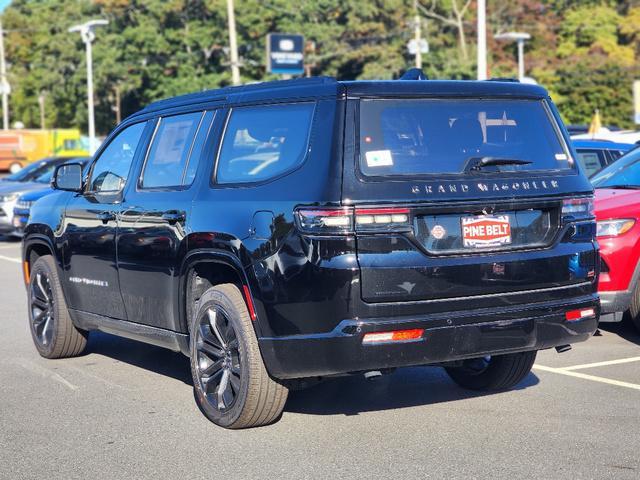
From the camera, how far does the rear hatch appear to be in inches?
213

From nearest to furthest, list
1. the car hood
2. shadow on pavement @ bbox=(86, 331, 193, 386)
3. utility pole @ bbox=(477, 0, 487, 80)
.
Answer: shadow on pavement @ bbox=(86, 331, 193, 386), the car hood, utility pole @ bbox=(477, 0, 487, 80)

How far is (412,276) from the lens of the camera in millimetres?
5422

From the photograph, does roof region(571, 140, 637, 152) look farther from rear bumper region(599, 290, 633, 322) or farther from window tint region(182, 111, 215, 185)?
window tint region(182, 111, 215, 185)

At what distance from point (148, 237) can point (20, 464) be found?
1764 millimetres

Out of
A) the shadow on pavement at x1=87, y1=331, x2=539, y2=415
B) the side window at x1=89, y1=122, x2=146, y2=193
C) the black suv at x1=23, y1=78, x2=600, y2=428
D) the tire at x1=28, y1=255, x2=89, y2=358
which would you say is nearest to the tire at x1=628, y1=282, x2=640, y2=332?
the shadow on pavement at x1=87, y1=331, x2=539, y2=415

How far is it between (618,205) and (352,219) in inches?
162

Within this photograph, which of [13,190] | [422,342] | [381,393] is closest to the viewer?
[422,342]

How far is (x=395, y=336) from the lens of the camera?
5414 mm

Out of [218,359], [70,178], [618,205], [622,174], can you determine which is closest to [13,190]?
[70,178]

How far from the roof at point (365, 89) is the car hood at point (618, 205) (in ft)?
8.88

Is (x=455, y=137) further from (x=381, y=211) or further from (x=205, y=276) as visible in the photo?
(x=205, y=276)

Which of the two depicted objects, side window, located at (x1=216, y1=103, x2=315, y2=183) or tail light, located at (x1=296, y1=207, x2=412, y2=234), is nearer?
tail light, located at (x1=296, y1=207, x2=412, y2=234)

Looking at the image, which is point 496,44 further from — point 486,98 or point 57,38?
point 486,98

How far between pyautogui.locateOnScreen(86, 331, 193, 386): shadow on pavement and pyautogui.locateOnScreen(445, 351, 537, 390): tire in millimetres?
1941
